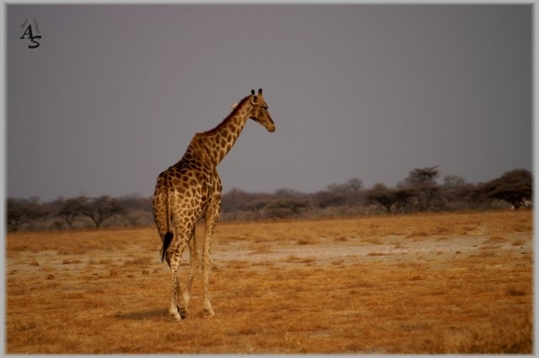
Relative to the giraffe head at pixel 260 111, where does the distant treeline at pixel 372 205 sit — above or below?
below

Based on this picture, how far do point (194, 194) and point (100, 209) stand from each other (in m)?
59.8

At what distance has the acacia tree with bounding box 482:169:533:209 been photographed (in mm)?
54438

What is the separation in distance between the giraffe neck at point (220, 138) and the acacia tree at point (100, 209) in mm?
57970

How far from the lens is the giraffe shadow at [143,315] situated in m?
11.0

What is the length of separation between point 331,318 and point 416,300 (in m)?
2.03

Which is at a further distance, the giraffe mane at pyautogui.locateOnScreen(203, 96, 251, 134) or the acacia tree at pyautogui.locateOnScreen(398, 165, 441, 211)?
the acacia tree at pyautogui.locateOnScreen(398, 165, 441, 211)

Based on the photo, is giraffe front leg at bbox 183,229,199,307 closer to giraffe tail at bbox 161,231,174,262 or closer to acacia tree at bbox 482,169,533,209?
giraffe tail at bbox 161,231,174,262

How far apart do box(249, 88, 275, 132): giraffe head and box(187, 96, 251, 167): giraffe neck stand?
0.08 meters

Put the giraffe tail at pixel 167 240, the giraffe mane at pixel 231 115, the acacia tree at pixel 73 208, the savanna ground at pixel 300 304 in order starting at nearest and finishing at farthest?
the savanna ground at pixel 300 304 < the giraffe tail at pixel 167 240 < the giraffe mane at pixel 231 115 < the acacia tree at pixel 73 208

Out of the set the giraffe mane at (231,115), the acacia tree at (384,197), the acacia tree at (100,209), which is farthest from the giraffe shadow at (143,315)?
the acacia tree at (100,209)

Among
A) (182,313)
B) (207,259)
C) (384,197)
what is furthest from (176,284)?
(384,197)

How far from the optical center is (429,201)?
65625 millimetres

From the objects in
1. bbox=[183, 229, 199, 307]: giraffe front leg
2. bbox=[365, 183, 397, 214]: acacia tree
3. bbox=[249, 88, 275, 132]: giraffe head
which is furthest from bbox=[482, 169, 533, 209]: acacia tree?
bbox=[183, 229, 199, 307]: giraffe front leg

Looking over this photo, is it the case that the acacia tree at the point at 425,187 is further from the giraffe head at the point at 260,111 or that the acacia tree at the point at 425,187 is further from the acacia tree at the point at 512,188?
the giraffe head at the point at 260,111
